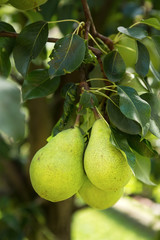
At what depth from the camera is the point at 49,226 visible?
2125mm

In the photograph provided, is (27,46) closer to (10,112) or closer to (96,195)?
(96,195)

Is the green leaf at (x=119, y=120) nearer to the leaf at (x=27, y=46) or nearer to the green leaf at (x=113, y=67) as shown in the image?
the green leaf at (x=113, y=67)

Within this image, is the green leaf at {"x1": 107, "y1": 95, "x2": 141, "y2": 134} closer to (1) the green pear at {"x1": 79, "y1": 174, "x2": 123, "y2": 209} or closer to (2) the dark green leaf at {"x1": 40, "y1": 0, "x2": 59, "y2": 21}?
(1) the green pear at {"x1": 79, "y1": 174, "x2": 123, "y2": 209}

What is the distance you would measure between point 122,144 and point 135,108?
0.25 feet

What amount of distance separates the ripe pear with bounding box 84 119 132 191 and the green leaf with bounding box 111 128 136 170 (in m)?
0.02

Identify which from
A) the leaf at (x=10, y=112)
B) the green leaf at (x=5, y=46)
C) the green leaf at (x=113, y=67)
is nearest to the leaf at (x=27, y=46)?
the green leaf at (x=5, y=46)

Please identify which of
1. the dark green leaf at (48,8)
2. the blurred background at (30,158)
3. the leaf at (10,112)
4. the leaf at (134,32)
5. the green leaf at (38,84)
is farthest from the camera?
the blurred background at (30,158)

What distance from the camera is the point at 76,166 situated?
2.40 feet

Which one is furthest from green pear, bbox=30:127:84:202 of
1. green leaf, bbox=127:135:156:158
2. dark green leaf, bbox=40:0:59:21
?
dark green leaf, bbox=40:0:59:21

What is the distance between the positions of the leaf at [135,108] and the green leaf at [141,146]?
7cm

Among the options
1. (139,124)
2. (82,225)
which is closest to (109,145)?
(139,124)

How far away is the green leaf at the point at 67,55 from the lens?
0.75m

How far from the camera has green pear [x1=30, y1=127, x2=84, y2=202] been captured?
2.29ft

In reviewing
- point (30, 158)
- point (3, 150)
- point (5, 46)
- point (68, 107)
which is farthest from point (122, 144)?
point (30, 158)
